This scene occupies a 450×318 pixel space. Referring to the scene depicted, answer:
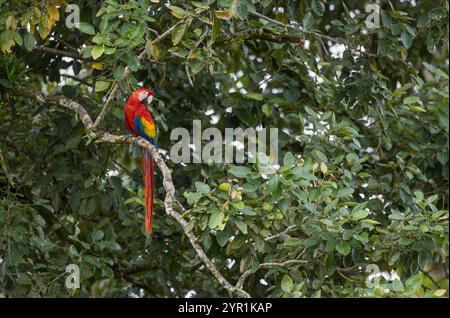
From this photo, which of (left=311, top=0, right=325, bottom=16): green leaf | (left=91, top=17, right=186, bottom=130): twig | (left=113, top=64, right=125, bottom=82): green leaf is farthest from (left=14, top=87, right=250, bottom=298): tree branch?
(left=311, top=0, right=325, bottom=16): green leaf

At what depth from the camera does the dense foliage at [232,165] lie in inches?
181

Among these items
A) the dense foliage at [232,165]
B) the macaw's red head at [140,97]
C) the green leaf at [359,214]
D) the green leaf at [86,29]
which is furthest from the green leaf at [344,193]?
the green leaf at [86,29]

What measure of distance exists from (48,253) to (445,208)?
2597mm

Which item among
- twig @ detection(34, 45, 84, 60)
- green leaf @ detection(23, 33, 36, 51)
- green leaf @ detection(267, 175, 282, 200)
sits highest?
green leaf @ detection(23, 33, 36, 51)

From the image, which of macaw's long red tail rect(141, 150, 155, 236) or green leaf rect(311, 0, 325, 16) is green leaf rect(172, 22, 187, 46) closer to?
macaw's long red tail rect(141, 150, 155, 236)

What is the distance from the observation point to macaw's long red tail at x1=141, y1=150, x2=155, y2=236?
5031 millimetres

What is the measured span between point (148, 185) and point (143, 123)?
392mm

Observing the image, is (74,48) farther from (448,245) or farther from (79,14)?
(448,245)

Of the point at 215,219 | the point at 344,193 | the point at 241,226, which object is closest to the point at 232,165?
the point at 344,193

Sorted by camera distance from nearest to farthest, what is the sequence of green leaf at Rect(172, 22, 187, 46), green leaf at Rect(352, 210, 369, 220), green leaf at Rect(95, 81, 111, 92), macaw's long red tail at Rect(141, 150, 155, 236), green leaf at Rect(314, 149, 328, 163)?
green leaf at Rect(352, 210, 369, 220)
green leaf at Rect(172, 22, 187, 46)
green leaf at Rect(95, 81, 111, 92)
green leaf at Rect(314, 149, 328, 163)
macaw's long red tail at Rect(141, 150, 155, 236)

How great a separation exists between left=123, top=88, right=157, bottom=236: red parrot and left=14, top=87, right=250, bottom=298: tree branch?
1.14 ft

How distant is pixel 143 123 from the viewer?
17.6 ft

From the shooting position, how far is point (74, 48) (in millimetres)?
5785

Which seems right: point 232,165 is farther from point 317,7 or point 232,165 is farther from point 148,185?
point 317,7
